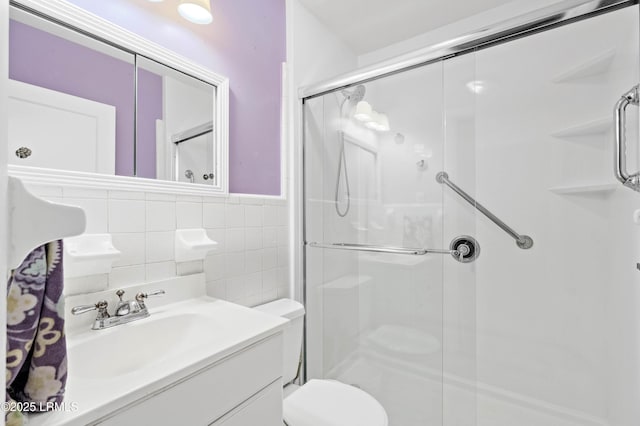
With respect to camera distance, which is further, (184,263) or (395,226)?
(395,226)

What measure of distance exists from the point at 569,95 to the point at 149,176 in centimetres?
202

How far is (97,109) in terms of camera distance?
944 mm

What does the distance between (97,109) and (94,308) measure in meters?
0.63

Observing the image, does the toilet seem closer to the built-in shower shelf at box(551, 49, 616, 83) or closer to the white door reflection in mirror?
the white door reflection in mirror

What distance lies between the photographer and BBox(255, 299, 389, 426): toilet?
1.09 m

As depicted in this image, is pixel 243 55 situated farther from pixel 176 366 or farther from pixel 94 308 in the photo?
pixel 176 366

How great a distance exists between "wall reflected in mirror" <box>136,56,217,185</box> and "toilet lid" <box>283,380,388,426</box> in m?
0.98

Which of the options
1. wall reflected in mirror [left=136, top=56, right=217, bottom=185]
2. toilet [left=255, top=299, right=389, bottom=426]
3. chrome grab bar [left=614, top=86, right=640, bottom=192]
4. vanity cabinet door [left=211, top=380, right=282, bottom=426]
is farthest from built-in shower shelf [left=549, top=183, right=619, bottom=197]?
wall reflected in mirror [left=136, top=56, right=217, bottom=185]

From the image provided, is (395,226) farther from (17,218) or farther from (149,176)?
(17,218)

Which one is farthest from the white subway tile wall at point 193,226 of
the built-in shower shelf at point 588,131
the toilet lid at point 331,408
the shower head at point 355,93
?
the built-in shower shelf at point 588,131

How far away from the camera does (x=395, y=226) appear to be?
1.45m

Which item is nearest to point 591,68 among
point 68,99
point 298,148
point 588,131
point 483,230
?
point 588,131

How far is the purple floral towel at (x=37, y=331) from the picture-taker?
42 cm

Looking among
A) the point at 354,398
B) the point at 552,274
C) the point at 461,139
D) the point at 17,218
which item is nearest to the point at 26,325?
the point at 17,218
